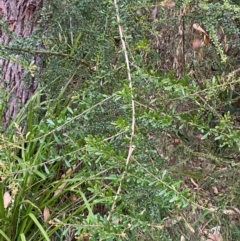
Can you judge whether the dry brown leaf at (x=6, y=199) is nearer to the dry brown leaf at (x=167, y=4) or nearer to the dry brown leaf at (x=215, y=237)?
the dry brown leaf at (x=215, y=237)

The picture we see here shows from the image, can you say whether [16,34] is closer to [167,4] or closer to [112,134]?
[167,4]

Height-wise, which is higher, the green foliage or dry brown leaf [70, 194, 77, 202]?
the green foliage

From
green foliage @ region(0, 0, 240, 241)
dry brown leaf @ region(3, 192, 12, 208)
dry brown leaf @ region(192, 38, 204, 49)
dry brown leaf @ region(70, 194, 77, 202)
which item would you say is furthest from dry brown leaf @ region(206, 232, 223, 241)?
dry brown leaf @ region(192, 38, 204, 49)

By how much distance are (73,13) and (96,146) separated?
21.5 inches

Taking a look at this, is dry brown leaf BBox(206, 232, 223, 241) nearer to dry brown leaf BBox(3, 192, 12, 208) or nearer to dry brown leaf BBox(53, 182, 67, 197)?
dry brown leaf BBox(53, 182, 67, 197)

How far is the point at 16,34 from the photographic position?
5.24 ft

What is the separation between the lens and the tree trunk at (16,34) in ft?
5.52

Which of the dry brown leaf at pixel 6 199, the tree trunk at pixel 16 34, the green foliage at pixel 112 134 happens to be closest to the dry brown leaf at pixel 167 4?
the green foliage at pixel 112 134

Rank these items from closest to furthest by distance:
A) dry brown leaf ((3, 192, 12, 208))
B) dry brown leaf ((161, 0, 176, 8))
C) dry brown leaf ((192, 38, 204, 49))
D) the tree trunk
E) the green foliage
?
the green foliage → dry brown leaf ((161, 0, 176, 8)) → dry brown leaf ((3, 192, 12, 208)) → the tree trunk → dry brown leaf ((192, 38, 204, 49))

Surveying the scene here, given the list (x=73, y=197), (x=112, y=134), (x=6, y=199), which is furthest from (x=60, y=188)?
(x=112, y=134)

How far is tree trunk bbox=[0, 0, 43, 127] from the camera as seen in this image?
1.68 meters

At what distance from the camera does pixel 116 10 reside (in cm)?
107

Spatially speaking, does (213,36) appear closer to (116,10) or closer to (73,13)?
(116,10)

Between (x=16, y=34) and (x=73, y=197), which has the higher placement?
(x=16, y=34)
